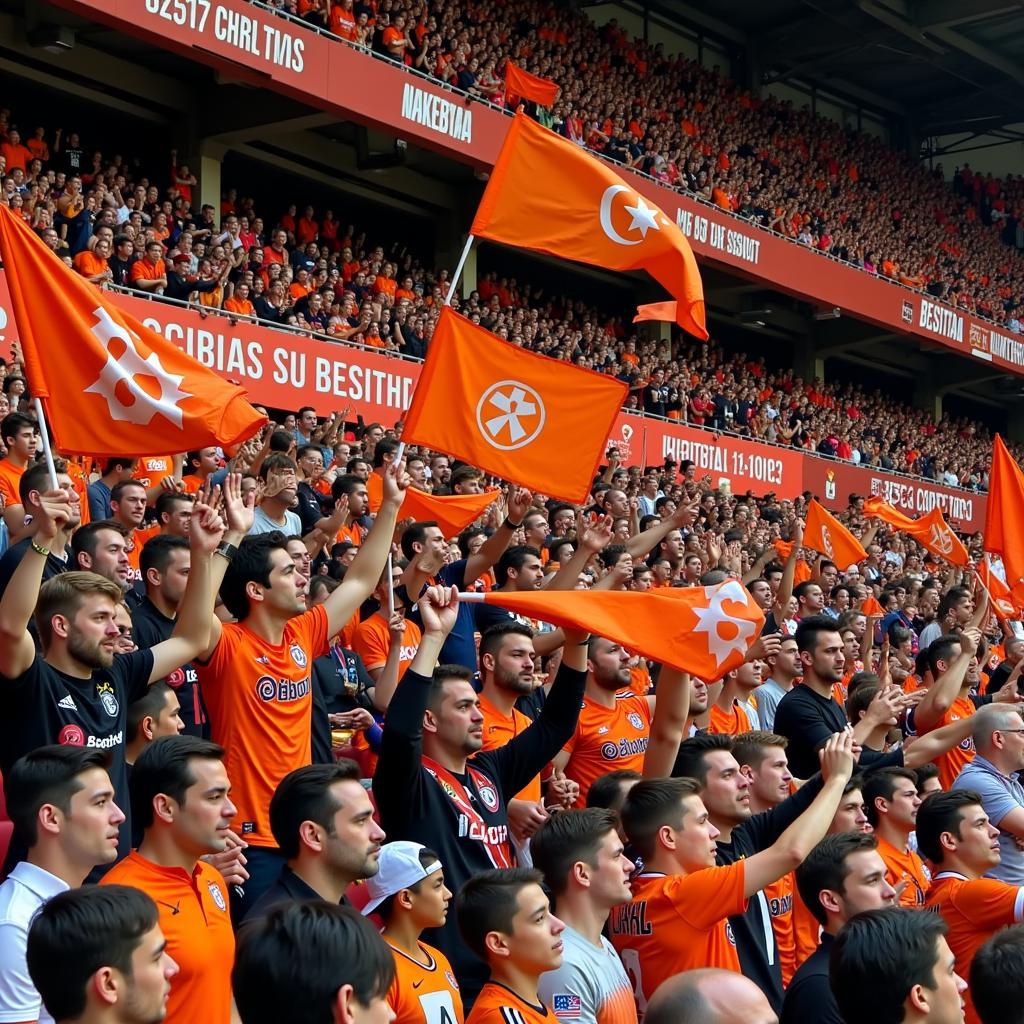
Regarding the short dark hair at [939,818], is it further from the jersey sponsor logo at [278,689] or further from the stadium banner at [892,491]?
the stadium banner at [892,491]

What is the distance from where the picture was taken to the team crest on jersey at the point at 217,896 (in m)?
3.68

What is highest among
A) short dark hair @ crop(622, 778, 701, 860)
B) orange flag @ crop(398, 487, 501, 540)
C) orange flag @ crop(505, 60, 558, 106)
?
orange flag @ crop(505, 60, 558, 106)

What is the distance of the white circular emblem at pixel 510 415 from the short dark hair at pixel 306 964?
163 inches

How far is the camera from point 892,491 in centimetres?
2619

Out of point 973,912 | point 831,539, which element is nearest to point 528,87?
point 831,539

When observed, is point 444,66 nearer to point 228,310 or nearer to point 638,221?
point 228,310

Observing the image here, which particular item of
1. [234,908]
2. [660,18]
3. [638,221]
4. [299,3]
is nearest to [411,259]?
[299,3]

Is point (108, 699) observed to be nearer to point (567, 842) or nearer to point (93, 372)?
point (567, 842)

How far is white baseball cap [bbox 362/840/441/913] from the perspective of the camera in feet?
12.3

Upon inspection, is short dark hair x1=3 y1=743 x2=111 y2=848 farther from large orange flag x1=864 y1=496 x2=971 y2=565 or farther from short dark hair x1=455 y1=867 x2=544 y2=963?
large orange flag x1=864 y1=496 x2=971 y2=565

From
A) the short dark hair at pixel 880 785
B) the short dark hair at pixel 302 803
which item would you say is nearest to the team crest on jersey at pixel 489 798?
the short dark hair at pixel 302 803

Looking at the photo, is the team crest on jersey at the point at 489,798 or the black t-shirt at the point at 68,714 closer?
the black t-shirt at the point at 68,714

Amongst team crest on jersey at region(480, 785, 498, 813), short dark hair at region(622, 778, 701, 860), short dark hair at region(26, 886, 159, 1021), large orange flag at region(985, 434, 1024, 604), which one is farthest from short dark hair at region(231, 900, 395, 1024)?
large orange flag at region(985, 434, 1024, 604)

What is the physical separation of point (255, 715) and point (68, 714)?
796 millimetres
